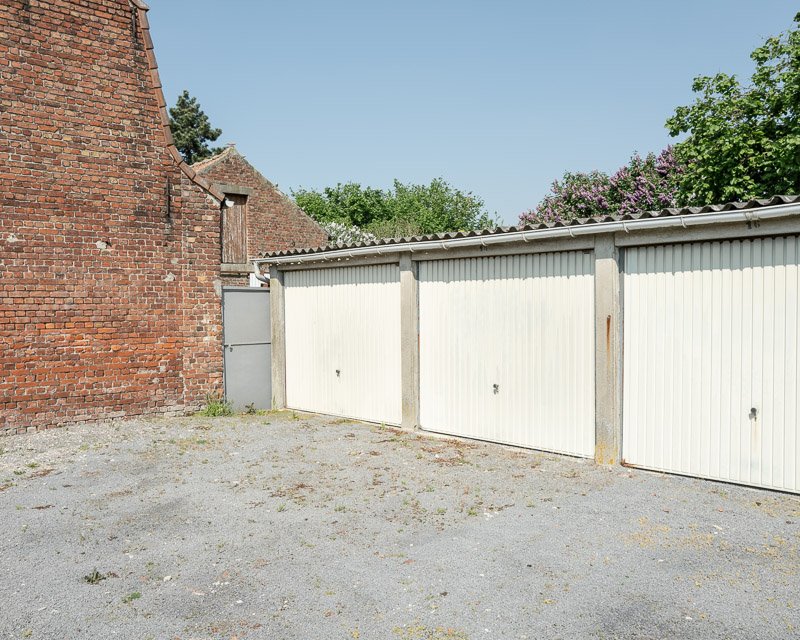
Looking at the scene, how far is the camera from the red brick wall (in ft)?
29.3

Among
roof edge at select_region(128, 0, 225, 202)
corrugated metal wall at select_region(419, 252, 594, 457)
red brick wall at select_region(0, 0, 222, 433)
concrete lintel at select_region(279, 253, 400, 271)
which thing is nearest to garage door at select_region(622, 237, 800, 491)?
corrugated metal wall at select_region(419, 252, 594, 457)

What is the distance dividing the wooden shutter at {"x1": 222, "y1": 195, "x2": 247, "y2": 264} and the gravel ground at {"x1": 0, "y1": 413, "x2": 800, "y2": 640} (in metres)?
9.18

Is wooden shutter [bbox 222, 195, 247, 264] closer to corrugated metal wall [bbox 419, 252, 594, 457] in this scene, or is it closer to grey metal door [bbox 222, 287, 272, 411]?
grey metal door [bbox 222, 287, 272, 411]

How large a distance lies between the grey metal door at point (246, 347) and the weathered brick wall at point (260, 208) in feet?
22.0

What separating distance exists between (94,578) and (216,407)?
6.43 meters

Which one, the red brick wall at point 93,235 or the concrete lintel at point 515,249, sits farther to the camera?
the red brick wall at point 93,235

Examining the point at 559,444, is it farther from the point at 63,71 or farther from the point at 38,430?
the point at 63,71

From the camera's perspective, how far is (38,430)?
29.8 feet

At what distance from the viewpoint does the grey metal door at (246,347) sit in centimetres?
1103

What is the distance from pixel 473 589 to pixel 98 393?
298 inches

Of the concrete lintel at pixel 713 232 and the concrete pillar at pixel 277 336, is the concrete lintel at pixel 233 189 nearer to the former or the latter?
the concrete pillar at pixel 277 336

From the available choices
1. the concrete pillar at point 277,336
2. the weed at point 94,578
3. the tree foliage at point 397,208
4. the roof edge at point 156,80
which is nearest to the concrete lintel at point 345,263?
the concrete pillar at point 277,336

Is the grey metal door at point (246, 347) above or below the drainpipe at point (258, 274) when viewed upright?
below

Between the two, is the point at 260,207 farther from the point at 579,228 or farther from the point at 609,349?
the point at 609,349
